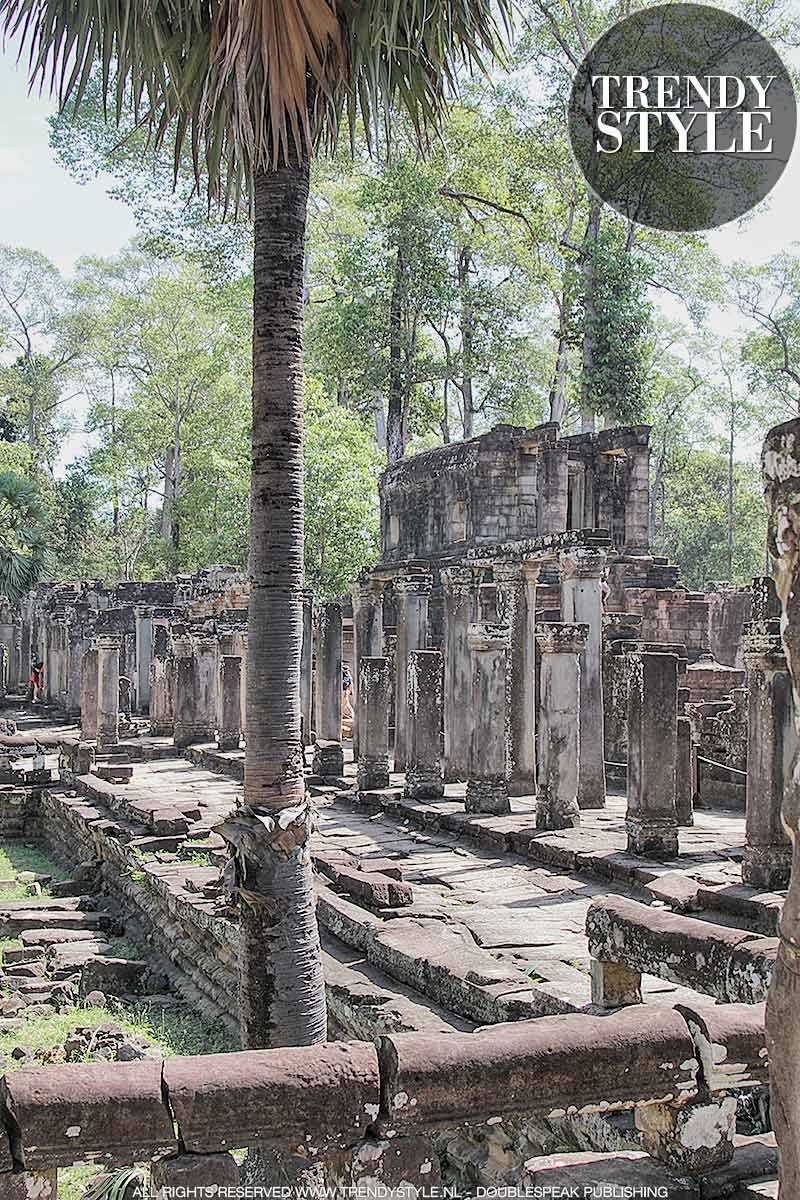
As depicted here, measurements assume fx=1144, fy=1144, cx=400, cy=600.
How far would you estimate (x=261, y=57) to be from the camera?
5.82 m

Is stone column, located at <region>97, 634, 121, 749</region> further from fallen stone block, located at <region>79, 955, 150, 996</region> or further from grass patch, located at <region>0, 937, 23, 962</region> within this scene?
fallen stone block, located at <region>79, 955, 150, 996</region>

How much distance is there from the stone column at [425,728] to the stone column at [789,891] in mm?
11031

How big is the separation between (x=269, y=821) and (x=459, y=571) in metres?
8.11

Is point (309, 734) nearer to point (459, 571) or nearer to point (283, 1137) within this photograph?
point (459, 571)

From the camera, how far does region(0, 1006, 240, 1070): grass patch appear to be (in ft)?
28.2

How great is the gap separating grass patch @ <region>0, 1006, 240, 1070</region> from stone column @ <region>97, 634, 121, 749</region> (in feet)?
38.4

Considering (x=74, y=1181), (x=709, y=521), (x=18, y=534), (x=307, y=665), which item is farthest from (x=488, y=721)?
(x=709, y=521)

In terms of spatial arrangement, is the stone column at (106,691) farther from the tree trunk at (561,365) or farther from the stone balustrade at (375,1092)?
the stone balustrade at (375,1092)

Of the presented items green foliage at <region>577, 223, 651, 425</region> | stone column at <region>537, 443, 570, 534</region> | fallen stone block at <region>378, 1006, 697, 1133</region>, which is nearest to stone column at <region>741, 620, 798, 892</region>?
fallen stone block at <region>378, 1006, 697, 1133</region>

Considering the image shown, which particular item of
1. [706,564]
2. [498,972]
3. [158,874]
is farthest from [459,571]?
[706,564]

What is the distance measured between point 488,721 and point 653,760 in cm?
305

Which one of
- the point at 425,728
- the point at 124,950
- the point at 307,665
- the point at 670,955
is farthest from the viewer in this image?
the point at 307,665

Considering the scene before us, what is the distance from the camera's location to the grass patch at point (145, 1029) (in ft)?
28.2

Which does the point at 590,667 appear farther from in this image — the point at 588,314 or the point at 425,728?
the point at 588,314
